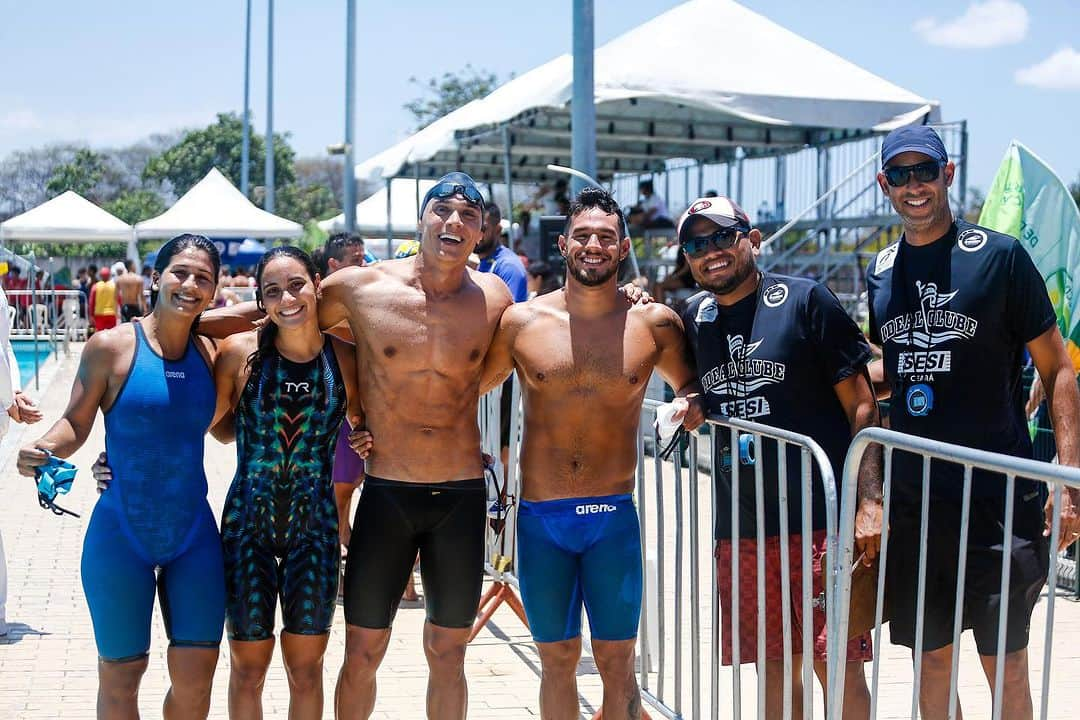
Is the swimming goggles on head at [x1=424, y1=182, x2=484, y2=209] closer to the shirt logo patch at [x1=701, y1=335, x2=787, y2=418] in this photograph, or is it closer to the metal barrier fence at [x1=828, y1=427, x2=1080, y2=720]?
the shirt logo patch at [x1=701, y1=335, x2=787, y2=418]

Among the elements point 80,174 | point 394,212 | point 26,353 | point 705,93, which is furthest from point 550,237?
point 80,174

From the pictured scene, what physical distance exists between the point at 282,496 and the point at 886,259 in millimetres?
2319

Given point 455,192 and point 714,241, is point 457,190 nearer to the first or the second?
point 455,192

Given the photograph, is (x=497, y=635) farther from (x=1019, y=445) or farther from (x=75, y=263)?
(x=75, y=263)

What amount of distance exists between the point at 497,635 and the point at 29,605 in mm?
2876

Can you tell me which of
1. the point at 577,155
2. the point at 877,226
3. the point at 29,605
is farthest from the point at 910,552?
the point at 877,226

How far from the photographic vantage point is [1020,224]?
7.59 metres

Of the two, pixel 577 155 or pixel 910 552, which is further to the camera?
pixel 577 155

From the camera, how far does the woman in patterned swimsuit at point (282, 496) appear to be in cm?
421

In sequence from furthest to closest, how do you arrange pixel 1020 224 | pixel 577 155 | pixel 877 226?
pixel 877 226 → pixel 577 155 → pixel 1020 224

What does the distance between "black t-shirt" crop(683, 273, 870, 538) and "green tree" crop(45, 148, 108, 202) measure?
78.9 meters

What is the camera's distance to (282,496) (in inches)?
167

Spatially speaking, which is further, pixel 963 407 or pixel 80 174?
pixel 80 174

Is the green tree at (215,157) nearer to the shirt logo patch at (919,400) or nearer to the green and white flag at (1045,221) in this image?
the green and white flag at (1045,221)
